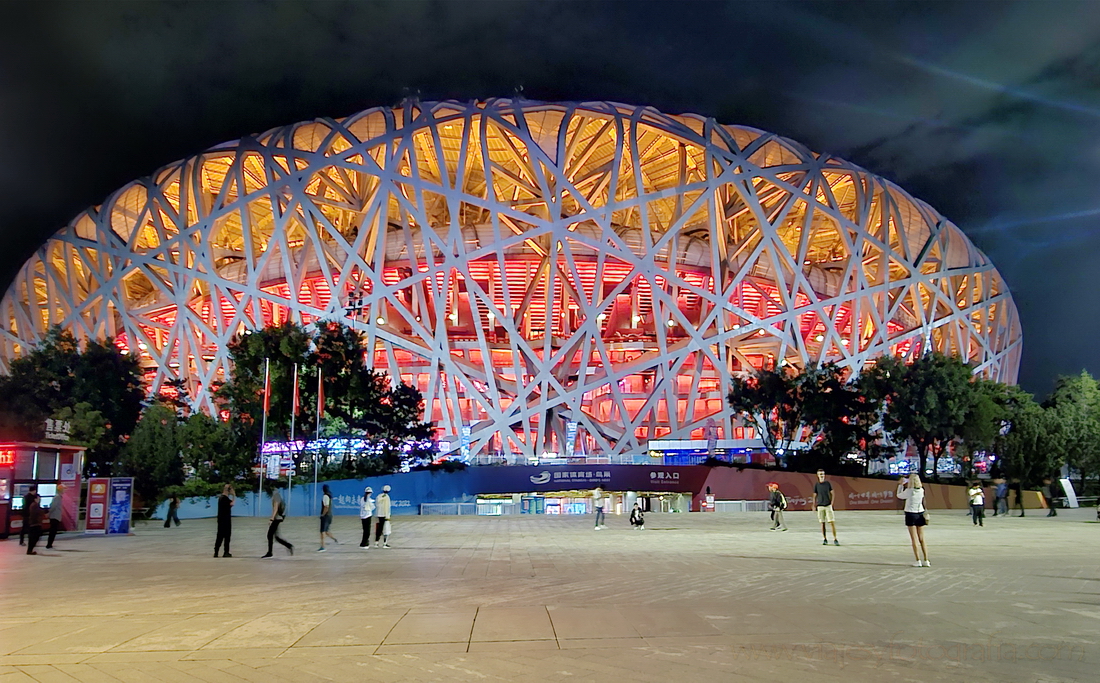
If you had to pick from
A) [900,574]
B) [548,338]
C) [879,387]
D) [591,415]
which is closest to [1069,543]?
[900,574]

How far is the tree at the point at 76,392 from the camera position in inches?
1500

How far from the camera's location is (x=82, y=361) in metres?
39.9

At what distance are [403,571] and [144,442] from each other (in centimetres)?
2853

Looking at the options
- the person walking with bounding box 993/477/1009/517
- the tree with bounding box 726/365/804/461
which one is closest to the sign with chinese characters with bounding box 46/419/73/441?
the person walking with bounding box 993/477/1009/517

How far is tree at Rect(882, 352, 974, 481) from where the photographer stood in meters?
41.1

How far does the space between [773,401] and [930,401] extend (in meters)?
7.35

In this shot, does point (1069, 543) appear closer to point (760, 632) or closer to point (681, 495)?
point (760, 632)

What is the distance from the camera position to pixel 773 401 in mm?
44281

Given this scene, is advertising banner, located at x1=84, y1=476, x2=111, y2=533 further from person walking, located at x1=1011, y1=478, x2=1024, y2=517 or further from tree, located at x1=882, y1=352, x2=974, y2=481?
tree, located at x1=882, y1=352, x2=974, y2=481

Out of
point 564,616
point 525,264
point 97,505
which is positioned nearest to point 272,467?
point 97,505

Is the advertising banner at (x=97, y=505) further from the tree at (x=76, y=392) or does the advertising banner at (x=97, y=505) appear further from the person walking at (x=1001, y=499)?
the person walking at (x=1001, y=499)

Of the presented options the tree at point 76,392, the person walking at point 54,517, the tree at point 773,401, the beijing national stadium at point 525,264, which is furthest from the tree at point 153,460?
the tree at point 773,401

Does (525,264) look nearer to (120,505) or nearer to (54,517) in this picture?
(120,505)

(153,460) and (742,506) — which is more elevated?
(153,460)
